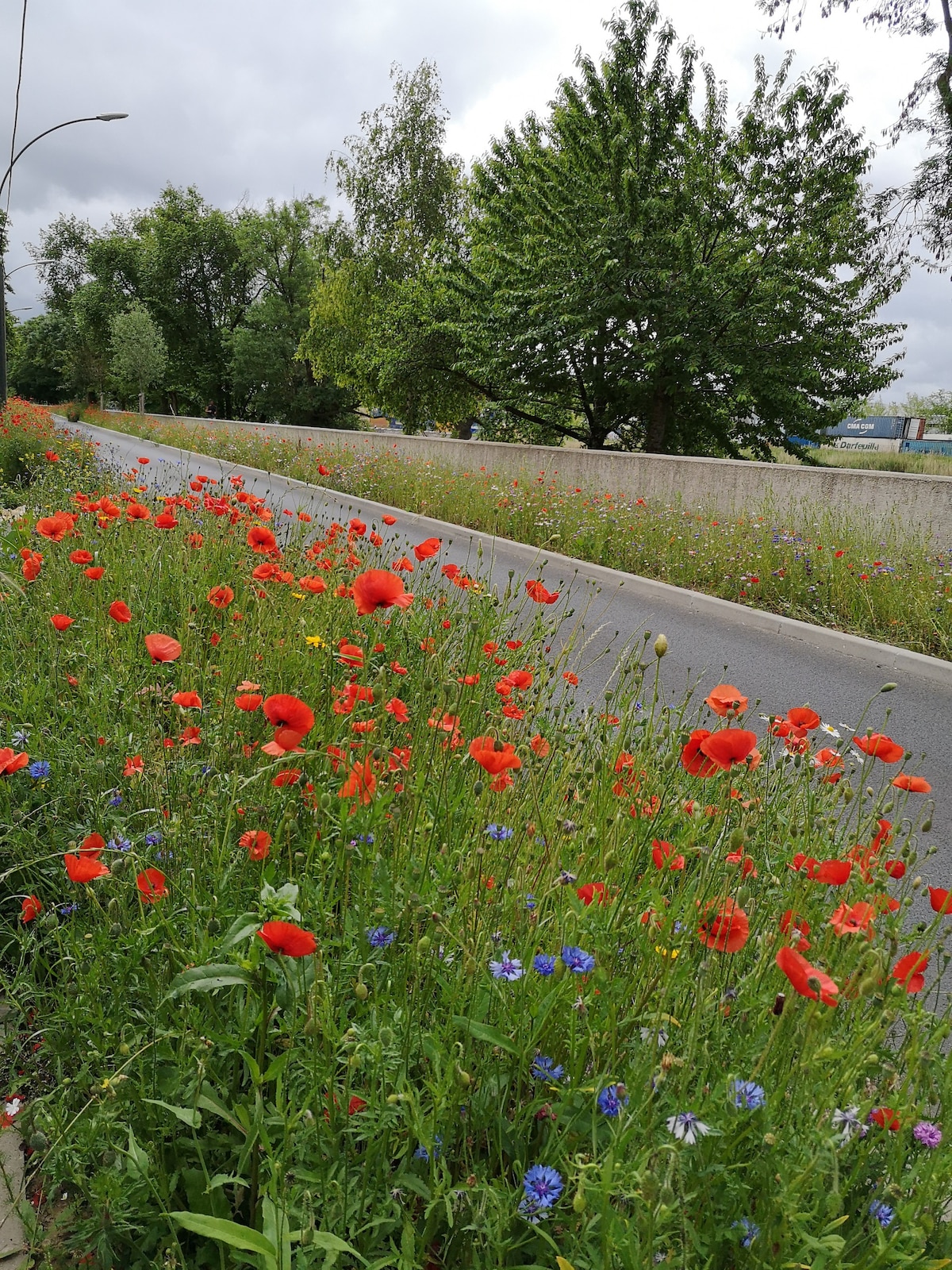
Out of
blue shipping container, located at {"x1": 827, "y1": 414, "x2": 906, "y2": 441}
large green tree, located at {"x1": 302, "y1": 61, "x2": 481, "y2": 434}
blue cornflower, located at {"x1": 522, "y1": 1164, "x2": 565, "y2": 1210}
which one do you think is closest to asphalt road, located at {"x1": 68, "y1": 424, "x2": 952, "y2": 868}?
blue cornflower, located at {"x1": 522, "y1": 1164, "x2": 565, "y2": 1210}

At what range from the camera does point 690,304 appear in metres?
18.2

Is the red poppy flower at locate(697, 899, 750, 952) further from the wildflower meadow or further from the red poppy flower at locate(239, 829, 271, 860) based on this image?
the red poppy flower at locate(239, 829, 271, 860)

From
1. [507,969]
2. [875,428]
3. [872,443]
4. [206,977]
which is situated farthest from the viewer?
[875,428]

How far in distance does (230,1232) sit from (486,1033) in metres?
0.46

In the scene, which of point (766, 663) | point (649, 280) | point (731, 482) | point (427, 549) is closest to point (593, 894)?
point (427, 549)

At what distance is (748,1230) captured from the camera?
3.81ft

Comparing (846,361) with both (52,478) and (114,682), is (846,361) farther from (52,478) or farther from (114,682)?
(114,682)

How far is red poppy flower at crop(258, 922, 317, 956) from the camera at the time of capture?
104cm

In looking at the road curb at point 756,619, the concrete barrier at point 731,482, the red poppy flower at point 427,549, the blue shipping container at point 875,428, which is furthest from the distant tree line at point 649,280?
the blue shipping container at point 875,428

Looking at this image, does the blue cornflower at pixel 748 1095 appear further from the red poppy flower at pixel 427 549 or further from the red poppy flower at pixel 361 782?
the red poppy flower at pixel 427 549

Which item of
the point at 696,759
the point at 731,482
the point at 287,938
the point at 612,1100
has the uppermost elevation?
the point at 731,482

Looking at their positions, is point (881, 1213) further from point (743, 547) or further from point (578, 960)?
point (743, 547)

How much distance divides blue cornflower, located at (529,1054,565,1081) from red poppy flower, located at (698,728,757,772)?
600mm

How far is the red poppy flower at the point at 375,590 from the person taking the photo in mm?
1794
